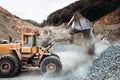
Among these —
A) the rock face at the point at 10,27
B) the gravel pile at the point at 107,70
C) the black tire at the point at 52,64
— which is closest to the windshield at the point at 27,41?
the black tire at the point at 52,64

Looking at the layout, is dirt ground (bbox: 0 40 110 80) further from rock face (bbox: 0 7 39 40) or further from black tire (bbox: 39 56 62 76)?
rock face (bbox: 0 7 39 40)

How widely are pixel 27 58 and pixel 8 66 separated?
0.92 meters

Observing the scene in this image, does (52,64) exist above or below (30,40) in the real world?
below

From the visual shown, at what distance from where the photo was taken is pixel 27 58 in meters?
16.2

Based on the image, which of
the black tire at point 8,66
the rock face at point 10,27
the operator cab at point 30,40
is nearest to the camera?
the black tire at point 8,66

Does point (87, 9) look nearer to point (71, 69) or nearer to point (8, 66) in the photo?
point (71, 69)

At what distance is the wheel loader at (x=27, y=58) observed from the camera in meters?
15.6

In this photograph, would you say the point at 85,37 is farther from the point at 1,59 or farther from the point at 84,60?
the point at 1,59

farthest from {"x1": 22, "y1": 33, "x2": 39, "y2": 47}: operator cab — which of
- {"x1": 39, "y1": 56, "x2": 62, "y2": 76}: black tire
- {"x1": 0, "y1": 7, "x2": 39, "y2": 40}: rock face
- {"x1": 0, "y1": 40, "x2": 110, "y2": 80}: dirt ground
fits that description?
{"x1": 0, "y1": 7, "x2": 39, "y2": 40}: rock face

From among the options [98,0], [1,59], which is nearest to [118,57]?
[1,59]

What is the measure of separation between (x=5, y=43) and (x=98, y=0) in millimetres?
23370

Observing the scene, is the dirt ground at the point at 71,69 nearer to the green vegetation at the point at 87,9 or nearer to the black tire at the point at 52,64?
the black tire at the point at 52,64

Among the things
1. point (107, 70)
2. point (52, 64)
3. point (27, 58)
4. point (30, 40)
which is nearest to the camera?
point (107, 70)

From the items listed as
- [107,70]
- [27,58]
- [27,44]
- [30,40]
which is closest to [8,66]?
[27,58]
